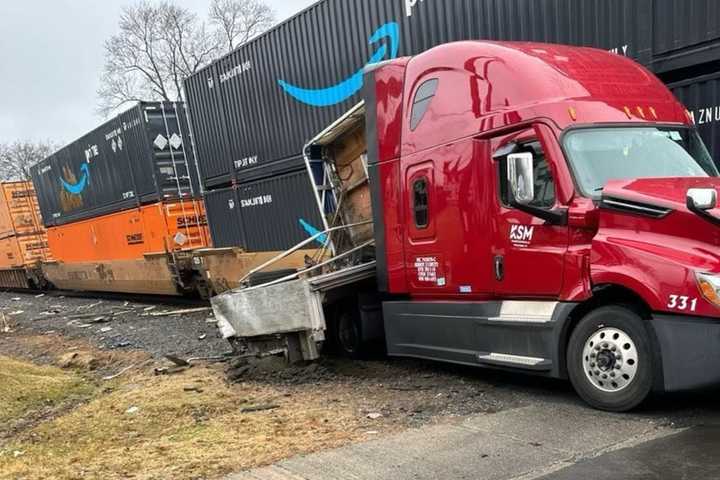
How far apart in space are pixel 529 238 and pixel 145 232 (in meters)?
11.4

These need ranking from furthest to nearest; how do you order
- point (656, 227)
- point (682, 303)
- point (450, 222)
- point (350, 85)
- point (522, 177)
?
point (350, 85) < point (450, 222) < point (522, 177) < point (656, 227) < point (682, 303)

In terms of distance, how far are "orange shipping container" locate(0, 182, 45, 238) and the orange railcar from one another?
4.64m

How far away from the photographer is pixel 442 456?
13.0 feet

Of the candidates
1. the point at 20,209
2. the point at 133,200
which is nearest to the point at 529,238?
the point at 133,200

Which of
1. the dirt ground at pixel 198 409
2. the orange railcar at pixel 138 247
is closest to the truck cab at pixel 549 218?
the dirt ground at pixel 198 409

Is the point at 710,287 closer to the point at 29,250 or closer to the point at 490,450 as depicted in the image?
the point at 490,450

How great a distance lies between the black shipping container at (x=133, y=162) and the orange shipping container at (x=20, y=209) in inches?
208

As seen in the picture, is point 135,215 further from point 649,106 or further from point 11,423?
point 649,106

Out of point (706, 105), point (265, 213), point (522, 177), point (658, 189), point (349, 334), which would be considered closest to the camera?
point (658, 189)

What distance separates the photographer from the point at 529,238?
5.02m

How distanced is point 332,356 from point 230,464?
3.76 metres

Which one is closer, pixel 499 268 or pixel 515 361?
Result: pixel 515 361

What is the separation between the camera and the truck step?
4.90 meters

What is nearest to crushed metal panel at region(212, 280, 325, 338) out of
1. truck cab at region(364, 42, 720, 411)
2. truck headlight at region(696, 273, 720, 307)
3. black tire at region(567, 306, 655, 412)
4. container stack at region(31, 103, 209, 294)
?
truck cab at region(364, 42, 720, 411)
